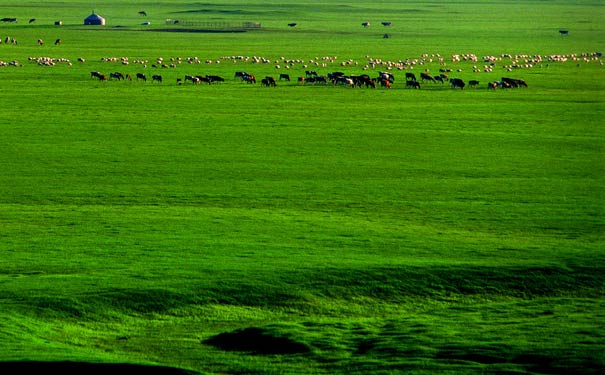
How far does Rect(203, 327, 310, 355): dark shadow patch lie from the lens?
19.2m

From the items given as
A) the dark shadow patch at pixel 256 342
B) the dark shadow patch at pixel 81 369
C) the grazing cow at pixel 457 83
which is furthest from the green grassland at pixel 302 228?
the grazing cow at pixel 457 83

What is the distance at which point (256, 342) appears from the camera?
19.7 m

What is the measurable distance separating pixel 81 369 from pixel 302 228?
473 inches

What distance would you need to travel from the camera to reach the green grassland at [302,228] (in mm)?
19578

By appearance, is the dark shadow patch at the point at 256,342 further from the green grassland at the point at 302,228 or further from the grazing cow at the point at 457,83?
the grazing cow at the point at 457,83

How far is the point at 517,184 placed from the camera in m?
36.0

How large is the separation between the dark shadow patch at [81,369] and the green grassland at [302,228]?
318mm

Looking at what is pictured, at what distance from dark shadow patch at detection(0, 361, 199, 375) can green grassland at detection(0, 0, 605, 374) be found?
0.32 m

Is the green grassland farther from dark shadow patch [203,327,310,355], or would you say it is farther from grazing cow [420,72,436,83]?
grazing cow [420,72,436,83]

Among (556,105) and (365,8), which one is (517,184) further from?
(365,8)

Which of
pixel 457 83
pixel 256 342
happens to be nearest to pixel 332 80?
pixel 457 83

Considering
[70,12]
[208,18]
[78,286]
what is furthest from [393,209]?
[70,12]

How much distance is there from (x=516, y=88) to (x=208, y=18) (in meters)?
93.7

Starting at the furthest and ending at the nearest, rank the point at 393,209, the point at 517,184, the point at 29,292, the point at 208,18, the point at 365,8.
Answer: the point at 365,8 → the point at 208,18 → the point at 517,184 → the point at 393,209 → the point at 29,292
